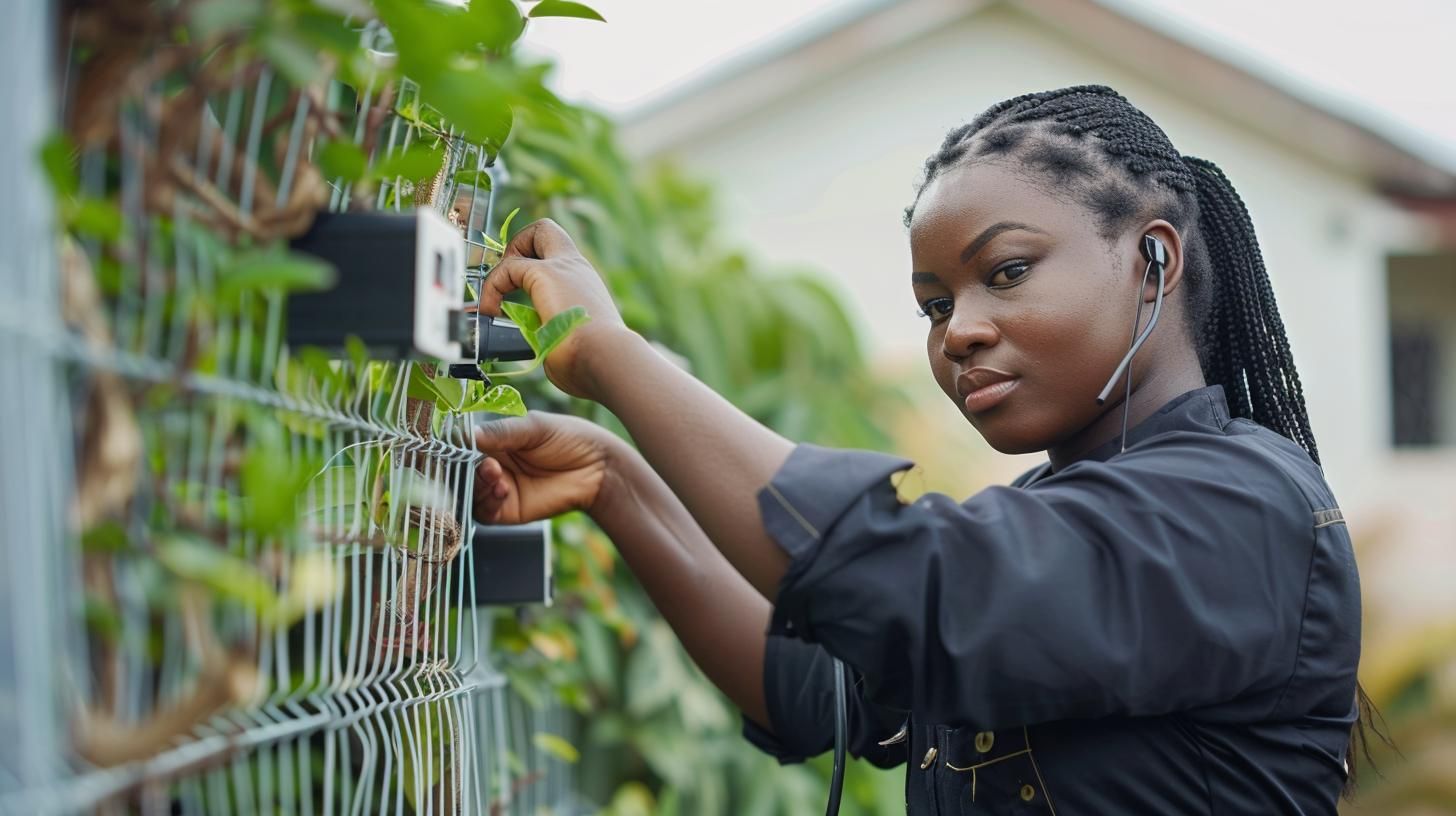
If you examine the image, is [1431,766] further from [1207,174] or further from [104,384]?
[104,384]

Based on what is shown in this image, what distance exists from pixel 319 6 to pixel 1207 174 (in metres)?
1.42

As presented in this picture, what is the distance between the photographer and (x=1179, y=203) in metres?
1.79

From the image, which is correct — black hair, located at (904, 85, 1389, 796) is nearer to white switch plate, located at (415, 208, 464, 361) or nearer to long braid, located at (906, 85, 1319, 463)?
long braid, located at (906, 85, 1319, 463)

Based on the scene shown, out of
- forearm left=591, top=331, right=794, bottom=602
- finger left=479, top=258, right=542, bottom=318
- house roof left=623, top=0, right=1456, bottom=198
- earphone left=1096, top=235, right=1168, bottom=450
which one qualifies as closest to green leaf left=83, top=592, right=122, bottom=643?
forearm left=591, top=331, right=794, bottom=602

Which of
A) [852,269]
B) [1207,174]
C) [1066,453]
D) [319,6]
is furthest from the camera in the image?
[852,269]

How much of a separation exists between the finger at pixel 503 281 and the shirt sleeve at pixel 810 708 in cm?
76

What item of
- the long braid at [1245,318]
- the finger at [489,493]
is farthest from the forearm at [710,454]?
the long braid at [1245,318]

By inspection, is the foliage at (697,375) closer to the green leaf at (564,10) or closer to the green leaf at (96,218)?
the green leaf at (564,10)

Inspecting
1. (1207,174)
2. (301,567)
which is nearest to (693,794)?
(1207,174)

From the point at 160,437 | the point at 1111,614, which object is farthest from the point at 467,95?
the point at 1111,614

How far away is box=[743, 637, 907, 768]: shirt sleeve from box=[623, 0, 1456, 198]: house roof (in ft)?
26.7

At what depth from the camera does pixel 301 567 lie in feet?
3.16

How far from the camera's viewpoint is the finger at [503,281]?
1.46 m

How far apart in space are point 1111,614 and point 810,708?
794 millimetres
